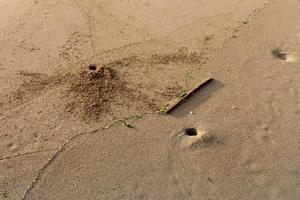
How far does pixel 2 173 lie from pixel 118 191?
87 centimetres

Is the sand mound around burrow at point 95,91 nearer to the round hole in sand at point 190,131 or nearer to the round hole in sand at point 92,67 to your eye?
the round hole in sand at point 92,67

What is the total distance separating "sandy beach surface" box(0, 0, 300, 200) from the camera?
2996 millimetres

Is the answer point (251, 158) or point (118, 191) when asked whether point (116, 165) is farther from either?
point (251, 158)

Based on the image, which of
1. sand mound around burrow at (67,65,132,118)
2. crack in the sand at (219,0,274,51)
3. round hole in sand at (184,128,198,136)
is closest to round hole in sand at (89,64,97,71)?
sand mound around burrow at (67,65,132,118)

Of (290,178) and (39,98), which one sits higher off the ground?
(39,98)

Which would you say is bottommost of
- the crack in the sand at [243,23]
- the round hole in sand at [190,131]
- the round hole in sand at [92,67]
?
the round hole in sand at [190,131]

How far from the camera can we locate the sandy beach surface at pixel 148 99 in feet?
9.83

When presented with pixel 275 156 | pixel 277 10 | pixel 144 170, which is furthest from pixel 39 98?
pixel 277 10

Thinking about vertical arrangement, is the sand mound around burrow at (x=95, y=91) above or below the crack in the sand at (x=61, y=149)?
above

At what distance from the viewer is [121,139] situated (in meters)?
3.25

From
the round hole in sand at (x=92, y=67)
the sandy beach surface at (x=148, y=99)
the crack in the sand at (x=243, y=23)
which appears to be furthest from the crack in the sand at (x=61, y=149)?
the crack in the sand at (x=243, y=23)

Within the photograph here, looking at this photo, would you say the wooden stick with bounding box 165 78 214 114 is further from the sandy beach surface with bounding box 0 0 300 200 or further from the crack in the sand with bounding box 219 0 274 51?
the crack in the sand with bounding box 219 0 274 51

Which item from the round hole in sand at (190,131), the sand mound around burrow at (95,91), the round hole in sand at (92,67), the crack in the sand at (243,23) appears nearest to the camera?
the round hole in sand at (190,131)

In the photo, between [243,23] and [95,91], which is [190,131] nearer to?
[95,91]
